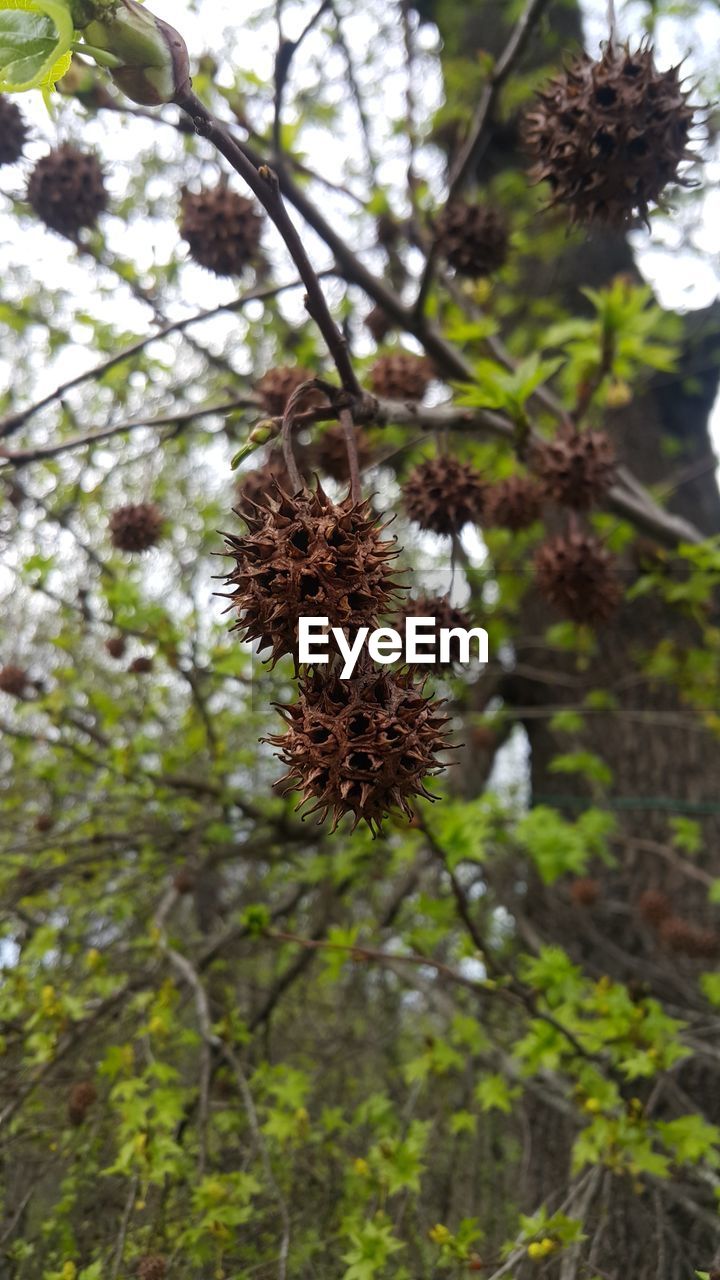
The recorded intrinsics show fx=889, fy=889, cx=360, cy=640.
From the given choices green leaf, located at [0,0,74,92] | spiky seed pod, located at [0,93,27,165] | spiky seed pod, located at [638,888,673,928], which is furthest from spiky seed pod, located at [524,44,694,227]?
spiky seed pod, located at [638,888,673,928]

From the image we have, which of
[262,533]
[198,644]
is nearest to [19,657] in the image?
[198,644]

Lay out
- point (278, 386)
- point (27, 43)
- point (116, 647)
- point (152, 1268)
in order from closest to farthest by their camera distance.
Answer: point (27, 43), point (152, 1268), point (278, 386), point (116, 647)

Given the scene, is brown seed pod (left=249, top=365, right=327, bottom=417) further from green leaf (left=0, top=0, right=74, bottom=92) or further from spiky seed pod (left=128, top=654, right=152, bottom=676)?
spiky seed pod (left=128, top=654, right=152, bottom=676)

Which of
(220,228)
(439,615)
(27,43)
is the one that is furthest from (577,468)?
(27,43)

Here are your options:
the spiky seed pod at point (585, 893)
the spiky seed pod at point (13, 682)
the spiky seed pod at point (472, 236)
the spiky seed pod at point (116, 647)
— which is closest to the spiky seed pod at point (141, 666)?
the spiky seed pod at point (116, 647)

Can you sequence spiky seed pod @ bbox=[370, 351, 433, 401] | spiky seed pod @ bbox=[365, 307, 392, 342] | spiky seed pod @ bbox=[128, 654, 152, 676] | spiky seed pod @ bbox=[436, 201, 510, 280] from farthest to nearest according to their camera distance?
spiky seed pod @ bbox=[365, 307, 392, 342]
spiky seed pod @ bbox=[128, 654, 152, 676]
spiky seed pod @ bbox=[436, 201, 510, 280]
spiky seed pod @ bbox=[370, 351, 433, 401]

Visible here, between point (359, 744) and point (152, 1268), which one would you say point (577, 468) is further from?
point (152, 1268)

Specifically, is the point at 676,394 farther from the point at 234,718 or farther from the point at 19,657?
the point at 19,657
